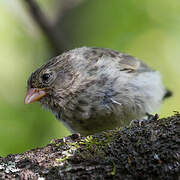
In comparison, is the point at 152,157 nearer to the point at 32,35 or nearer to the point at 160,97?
the point at 160,97

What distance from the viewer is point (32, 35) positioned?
26.4 ft

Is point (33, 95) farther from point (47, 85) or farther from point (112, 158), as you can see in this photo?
point (112, 158)

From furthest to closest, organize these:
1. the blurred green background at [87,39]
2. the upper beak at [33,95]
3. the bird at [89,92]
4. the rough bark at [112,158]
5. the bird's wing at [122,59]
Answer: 1. the blurred green background at [87,39]
2. the bird's wing at [122,59]
3. the upper beak at [33,95]
4. the bird at [89,92]
5. the rough bark at [112,158]

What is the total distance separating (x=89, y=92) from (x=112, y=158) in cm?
197

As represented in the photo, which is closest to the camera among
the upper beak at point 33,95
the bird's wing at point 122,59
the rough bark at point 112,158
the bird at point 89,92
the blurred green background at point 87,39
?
the rough bark at point 112,158

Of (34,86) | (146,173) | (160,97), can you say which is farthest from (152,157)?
(160,97)

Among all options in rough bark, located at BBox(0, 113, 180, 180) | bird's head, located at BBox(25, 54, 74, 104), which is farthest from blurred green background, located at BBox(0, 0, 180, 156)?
rough bark, located at BBox(0, 113, 180, 180)

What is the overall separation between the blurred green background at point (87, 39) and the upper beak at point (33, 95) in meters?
1.68

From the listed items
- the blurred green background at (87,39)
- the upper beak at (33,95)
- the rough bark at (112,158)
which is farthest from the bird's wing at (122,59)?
the rough bark at (112,158)

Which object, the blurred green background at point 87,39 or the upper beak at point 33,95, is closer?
the upper beak at point 33,95

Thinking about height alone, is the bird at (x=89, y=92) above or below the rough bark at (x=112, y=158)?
above

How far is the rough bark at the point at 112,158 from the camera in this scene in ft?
9.62

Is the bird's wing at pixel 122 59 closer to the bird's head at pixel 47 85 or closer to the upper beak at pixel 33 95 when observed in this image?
the bird's head at pixel 47 85

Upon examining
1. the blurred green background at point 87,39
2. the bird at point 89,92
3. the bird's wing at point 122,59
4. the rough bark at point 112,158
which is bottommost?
the rough bark at point 112,158
